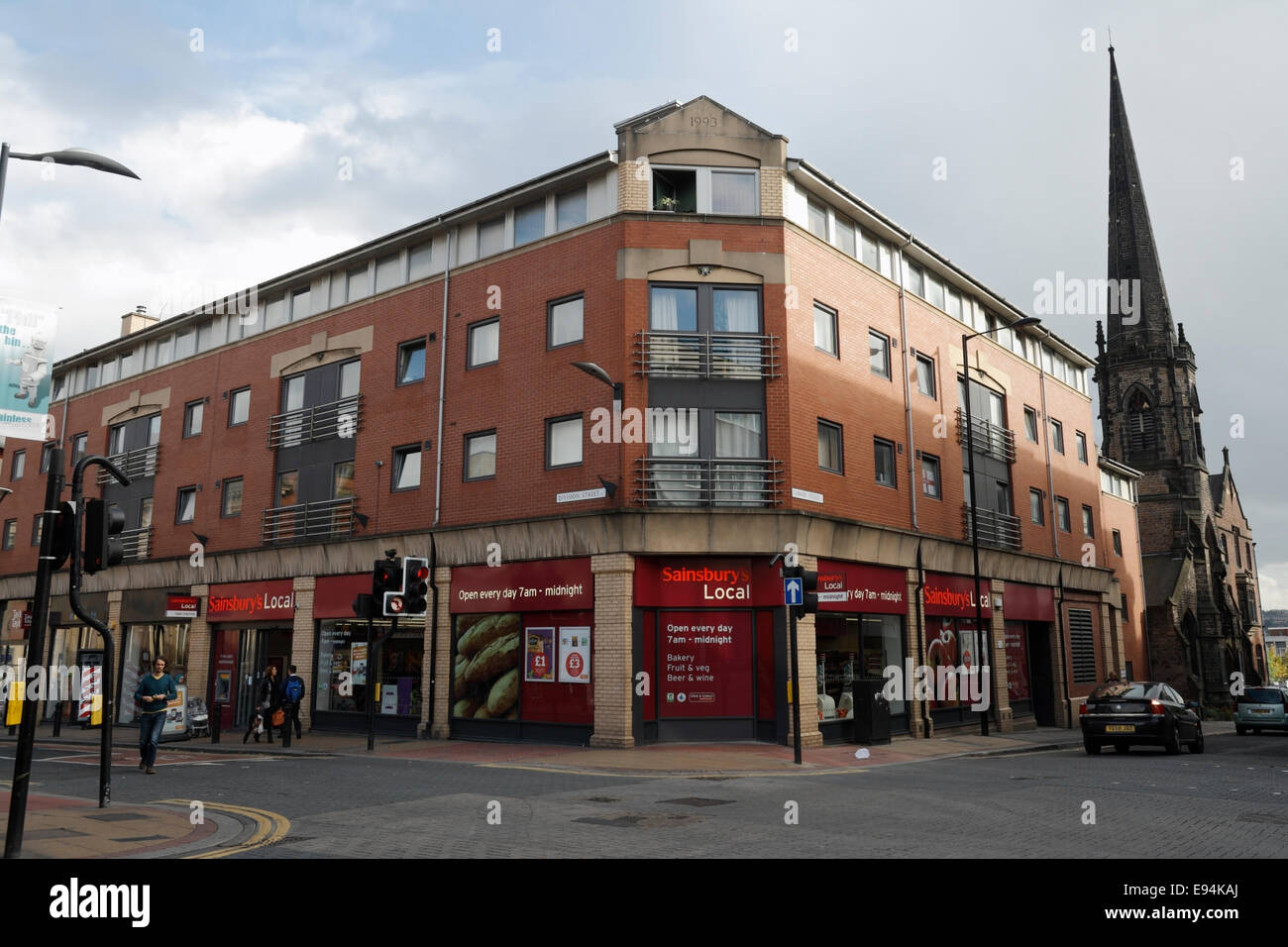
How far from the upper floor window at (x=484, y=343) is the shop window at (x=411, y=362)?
5.90 feet

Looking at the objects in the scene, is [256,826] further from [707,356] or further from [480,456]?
[480,456]

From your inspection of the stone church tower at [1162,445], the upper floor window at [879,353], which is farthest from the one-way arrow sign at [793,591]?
the stone church tower at [1162,445]

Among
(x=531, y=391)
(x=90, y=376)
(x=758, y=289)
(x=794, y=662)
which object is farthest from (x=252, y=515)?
(x=794, y=662)

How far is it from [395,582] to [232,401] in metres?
15.0

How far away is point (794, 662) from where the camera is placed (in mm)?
16938

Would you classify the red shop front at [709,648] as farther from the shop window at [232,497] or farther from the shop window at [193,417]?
the shop window at [193,417]

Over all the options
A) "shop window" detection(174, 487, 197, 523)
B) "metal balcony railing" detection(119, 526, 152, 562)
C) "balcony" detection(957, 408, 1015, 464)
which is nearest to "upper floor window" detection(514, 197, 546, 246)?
"balcony" detection(957, 408, 1015, 464)

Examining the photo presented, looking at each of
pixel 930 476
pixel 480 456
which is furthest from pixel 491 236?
pixel 930 476

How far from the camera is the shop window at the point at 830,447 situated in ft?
72.9

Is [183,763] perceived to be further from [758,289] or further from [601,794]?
[758,289]

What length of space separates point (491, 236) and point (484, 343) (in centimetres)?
279

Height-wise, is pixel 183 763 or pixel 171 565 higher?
pixel 171 565

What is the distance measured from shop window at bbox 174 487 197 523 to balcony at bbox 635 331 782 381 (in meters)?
17.8

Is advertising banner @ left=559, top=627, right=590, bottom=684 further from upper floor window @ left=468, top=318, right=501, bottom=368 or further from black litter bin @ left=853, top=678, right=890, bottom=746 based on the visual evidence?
upper floor window @ left=468, top=318, right=501, bottom=368
